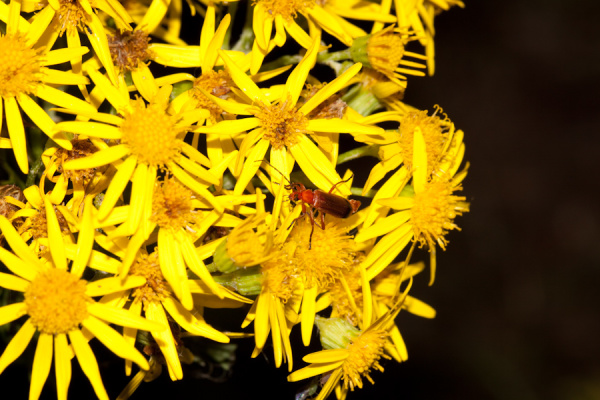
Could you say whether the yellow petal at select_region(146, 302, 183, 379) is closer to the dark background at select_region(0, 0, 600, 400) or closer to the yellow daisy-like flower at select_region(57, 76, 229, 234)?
the yellow daisy-like flower at select_region(57, 76, 229, 234)

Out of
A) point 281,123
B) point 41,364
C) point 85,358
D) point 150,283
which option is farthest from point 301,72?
point 41,364

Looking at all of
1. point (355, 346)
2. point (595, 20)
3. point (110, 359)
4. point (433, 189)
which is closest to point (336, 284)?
point (355, 346)

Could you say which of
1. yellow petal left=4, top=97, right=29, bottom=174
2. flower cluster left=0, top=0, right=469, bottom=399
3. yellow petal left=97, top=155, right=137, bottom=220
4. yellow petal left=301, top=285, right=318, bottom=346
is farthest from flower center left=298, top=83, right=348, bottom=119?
yellow petal left=4, top=97, right=29, bottom=174

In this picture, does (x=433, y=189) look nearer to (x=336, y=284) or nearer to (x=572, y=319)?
(x=336, y=284)

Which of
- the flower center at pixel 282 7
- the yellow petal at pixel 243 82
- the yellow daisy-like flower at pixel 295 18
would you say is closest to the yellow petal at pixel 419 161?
the yellow daisy-like flower at pixel 295 18

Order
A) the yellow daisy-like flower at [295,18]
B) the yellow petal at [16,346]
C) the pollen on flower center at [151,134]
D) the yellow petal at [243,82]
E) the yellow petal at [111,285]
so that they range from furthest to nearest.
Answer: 1. the yellow daisy-like flower at [295,18]
2. the yellow petal at [243,82]
3. the pollen on flower center at [151,134]
4. the yellow petal at [111,285]
5. the yellow petal at [16,346]

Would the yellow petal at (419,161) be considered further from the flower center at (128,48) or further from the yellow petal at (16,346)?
the yellow petal at (16,346)
